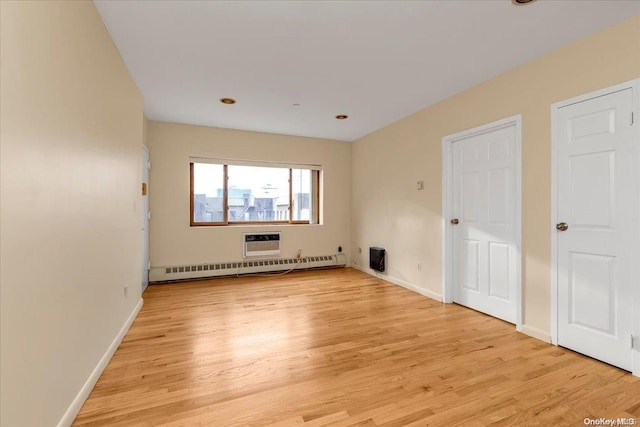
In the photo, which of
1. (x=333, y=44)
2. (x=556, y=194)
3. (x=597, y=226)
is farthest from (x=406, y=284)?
(x=333, y=44)

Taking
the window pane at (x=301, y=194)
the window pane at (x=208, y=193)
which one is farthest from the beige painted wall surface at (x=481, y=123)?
the window pane at (x=208, y=193)

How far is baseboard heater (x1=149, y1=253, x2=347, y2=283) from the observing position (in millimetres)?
→ 4695

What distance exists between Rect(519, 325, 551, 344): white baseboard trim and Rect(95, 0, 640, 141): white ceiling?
241 centimetres

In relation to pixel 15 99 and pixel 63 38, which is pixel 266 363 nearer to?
pixel 15 99

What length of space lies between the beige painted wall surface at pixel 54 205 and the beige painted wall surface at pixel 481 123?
3.41m

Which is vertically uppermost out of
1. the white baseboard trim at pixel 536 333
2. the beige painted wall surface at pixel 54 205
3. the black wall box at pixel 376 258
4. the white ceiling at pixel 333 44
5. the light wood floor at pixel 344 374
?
the white ceiling at pixel 333 44

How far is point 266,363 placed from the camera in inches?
87.8

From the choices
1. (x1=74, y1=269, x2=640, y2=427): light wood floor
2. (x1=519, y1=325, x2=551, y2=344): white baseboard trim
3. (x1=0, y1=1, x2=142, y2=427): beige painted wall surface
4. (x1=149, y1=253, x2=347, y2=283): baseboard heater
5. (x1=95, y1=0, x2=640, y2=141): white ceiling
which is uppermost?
(x1=95, y1=0, x2=640, y2=141): white ceiling

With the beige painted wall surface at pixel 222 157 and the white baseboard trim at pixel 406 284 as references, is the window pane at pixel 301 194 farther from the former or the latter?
the white baseboard trim at pixel 406 284

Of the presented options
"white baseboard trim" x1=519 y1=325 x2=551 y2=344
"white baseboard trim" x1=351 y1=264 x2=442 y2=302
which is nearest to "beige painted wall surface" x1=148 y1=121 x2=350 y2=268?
"white baseboard trim" x1=351 y1=264 x2=442 y2=302

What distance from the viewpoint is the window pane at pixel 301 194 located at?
577 cm

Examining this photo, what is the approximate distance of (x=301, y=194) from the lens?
585 cm

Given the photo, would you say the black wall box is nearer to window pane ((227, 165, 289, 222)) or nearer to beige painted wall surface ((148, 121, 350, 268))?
beige painted wall surface ((148, 121, 350, 268))

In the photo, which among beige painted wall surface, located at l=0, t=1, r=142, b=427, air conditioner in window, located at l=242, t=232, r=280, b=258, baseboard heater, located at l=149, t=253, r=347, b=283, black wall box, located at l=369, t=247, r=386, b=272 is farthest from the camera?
air conditioner in window, located at l=242, t=232, r=280, b=258
